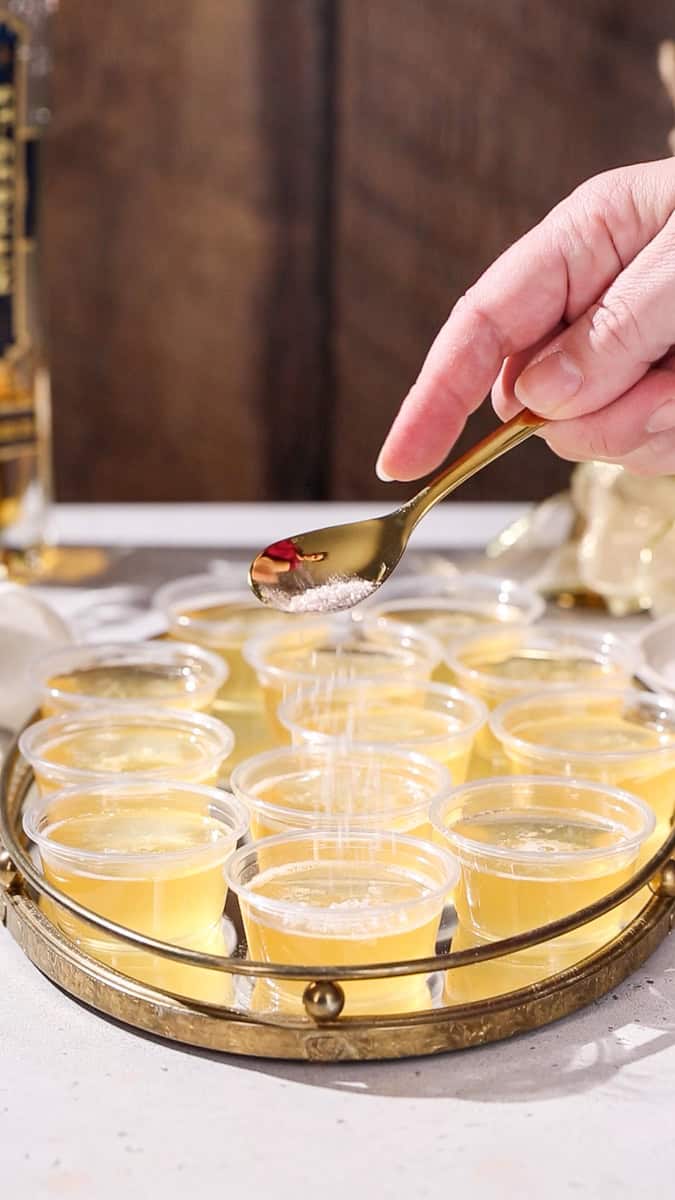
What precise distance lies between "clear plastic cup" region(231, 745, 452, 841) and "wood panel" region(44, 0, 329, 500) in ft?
4.79

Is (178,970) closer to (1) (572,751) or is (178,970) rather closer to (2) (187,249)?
(1) (572,751)

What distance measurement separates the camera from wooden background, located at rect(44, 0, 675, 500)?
6.83ft

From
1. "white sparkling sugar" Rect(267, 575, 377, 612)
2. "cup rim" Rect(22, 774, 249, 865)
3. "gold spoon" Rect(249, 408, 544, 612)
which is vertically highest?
"gold spoon" Rect(249, 408, 544, 612)

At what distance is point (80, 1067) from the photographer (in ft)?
2.14

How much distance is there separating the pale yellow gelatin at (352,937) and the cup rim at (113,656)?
275mm

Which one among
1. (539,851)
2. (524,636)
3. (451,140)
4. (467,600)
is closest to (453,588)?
(467,600)

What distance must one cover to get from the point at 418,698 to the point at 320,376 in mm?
1356

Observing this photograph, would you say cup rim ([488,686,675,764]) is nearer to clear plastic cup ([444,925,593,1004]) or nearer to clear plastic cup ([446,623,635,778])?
clear plastic cup ([446,623,635,778])

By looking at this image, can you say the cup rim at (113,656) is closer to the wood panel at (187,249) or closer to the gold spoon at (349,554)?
the gold spoon at (349,554)

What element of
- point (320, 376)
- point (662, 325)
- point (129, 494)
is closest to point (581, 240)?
point (662, 325)

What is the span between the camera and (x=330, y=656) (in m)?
1.09

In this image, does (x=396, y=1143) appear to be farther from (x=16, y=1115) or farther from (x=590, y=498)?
(x=590, y=498)

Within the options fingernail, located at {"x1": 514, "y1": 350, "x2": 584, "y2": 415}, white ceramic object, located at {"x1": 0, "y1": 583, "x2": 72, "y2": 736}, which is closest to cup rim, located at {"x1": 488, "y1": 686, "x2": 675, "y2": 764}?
fingernail, located at {"x1": 514, "y1": 350, "x2": 584, "y2": 415}

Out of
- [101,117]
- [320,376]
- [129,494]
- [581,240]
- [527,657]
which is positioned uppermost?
[581,240]
